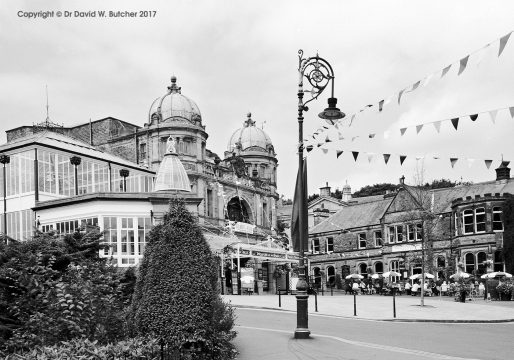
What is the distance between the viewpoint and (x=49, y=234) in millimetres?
13680

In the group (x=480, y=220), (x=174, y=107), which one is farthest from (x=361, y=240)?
(x=174, y=107)

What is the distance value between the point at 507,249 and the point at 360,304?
26946 mm

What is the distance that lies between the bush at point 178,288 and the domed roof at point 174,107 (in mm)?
51540

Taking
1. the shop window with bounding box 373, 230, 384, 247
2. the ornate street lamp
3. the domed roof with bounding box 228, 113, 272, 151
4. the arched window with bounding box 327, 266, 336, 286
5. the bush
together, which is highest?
the domed roof with bounding box 228, 113, 272, 151

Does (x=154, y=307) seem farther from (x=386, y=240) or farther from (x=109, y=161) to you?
(x=386, y=240)

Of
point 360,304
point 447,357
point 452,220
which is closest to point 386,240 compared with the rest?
point 452,220

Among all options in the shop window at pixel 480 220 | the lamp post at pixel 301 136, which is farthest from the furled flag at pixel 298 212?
the shop window at pixel 480 220

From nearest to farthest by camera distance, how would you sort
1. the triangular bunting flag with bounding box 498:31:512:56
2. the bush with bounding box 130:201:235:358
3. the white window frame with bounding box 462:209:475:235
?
the triangular bunting flag with bounding box 498:31:512:56, the bush with bounding box 130:201:235:358, the white window frame with bounding box 462:209:475:235

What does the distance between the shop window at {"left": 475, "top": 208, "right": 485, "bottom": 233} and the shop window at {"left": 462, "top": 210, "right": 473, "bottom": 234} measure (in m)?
0.61

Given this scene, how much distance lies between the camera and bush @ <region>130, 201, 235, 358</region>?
11.7 meters

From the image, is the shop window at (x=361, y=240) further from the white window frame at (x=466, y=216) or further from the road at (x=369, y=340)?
the road at (x=369, y=340)

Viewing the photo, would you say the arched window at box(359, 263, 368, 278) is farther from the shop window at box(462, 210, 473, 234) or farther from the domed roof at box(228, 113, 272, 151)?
the domed roof at box(228, 113, 272, 151)

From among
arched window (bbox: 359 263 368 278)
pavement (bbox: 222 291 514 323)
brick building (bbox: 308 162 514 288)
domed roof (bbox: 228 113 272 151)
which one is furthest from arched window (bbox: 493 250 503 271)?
domed roof (bbox: 228 113 272 151)

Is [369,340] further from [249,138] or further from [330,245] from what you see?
[249,138]
